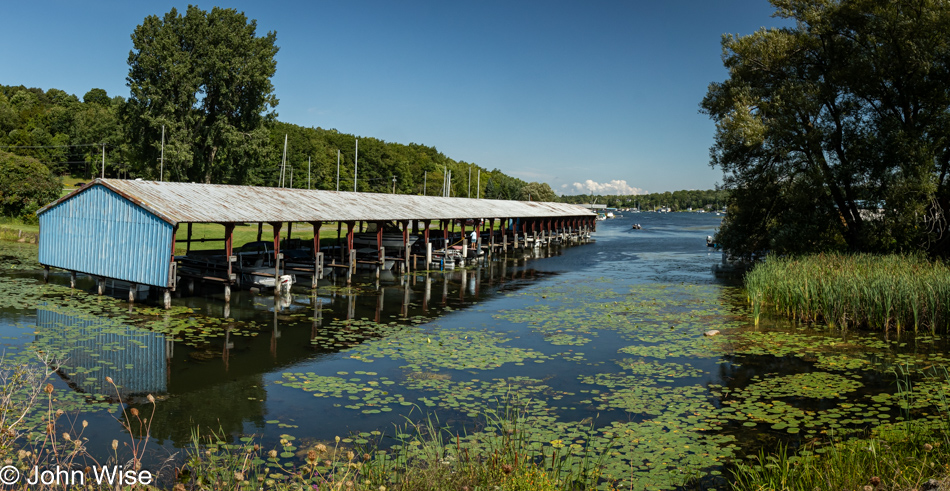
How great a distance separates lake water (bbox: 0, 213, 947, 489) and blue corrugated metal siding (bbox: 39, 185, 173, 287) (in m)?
1.03

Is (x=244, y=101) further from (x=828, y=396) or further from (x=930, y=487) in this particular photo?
(x=930, y=487)

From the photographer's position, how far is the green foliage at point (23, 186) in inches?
1486

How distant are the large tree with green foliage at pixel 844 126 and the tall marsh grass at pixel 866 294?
4174mm

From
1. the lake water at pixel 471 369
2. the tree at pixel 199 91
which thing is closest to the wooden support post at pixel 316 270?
the lake water at pixel 471 369

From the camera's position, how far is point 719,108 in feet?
94.1

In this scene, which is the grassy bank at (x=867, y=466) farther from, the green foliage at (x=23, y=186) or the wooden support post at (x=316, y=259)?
the green foliage at (x=23, y=186)

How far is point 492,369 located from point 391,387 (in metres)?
2.31

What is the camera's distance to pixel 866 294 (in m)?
15.4

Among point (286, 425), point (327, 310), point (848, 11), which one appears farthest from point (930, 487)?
point (848, 11)

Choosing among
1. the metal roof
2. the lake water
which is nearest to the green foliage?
the lake water

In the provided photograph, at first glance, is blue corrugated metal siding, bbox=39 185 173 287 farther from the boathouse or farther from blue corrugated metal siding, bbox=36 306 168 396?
blue corrugated metal siding, bbox=36 306 168 396

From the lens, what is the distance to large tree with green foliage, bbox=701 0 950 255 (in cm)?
2075

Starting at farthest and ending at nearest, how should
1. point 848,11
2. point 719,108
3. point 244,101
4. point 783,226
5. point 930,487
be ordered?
point 244,101
point 719,108
point 783,226
point 848,11
point 930,487

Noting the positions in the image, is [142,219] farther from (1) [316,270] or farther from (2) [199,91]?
(2) [199,91]
